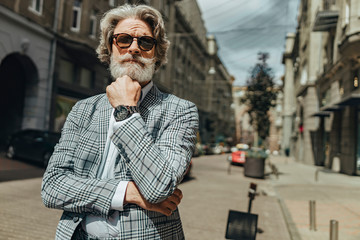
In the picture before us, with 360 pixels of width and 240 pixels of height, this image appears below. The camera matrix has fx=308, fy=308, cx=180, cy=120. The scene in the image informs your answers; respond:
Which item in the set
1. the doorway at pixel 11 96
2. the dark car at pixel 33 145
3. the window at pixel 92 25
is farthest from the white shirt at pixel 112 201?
the window at pixel 92 25

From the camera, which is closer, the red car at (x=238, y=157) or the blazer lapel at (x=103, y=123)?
the blazer lapel at (x=103, y=123)

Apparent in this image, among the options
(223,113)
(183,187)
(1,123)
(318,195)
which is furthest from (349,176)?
(223,113)

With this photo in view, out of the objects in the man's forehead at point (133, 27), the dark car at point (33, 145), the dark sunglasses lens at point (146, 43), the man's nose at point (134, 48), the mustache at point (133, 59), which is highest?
the man's forehead at point (133, 27)

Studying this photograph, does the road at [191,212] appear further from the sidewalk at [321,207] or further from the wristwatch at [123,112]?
the wristwatch at [123,112]

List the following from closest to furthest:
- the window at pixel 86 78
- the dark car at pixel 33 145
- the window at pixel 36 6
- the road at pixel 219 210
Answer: the road at pixel 219 210 < the dark car at pixel 33 145 < the window at pixel 36 6 < the window at pixel 86 78

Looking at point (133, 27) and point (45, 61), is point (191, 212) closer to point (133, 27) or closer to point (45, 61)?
point (133, 27)

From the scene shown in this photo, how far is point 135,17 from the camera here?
1.65 metres

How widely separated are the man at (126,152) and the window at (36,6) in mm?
15328

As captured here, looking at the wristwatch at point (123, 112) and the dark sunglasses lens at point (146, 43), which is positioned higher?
the dark sunglasses lens at point (146, 43)

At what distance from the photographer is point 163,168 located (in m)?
1.28

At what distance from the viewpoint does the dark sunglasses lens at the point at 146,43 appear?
1.61m

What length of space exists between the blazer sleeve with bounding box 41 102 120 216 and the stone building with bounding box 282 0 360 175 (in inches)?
533

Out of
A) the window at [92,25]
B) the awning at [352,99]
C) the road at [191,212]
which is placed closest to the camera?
the road at [191,212]

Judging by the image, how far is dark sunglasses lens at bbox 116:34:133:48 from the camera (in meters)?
1.60
